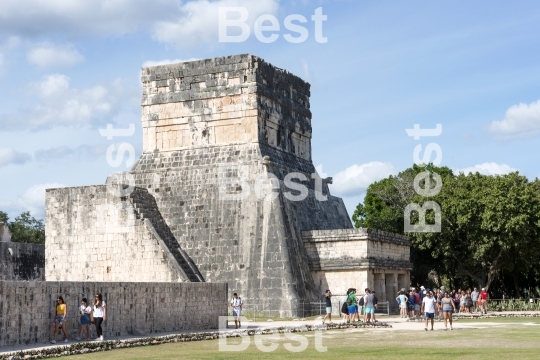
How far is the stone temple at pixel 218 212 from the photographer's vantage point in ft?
96.3

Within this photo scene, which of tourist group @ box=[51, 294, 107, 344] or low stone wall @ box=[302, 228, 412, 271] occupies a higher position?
low stone wall @ box=[302, 228, 412, 271]

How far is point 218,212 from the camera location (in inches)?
1221

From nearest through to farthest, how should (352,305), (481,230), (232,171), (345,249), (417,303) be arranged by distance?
(352,305) < (417,303) < (345,249) < (232,171) < (481,230)

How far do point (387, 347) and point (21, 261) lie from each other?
20864mm

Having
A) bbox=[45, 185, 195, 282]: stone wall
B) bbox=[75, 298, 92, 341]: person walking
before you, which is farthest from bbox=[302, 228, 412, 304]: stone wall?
bbox=[75, 298, 92, 341]: person walking

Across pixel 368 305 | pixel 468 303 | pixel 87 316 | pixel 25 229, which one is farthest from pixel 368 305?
pixel 25 229

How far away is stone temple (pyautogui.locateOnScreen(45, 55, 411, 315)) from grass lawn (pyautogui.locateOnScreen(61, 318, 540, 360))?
26.2 ft

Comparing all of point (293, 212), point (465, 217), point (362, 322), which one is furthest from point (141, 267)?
point (465, 217)

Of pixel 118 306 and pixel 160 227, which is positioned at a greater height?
pixel 160 227

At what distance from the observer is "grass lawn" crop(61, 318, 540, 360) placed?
604 inches

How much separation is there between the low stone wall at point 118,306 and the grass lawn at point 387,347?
2.54 meters

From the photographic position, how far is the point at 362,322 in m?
24.9

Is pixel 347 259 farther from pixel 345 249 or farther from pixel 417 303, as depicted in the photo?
pixel 417 303

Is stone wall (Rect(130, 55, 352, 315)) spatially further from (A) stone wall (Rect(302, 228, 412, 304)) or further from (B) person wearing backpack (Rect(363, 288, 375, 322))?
(B) person wearing backpack (Rect(363, 288, 375, 322))
